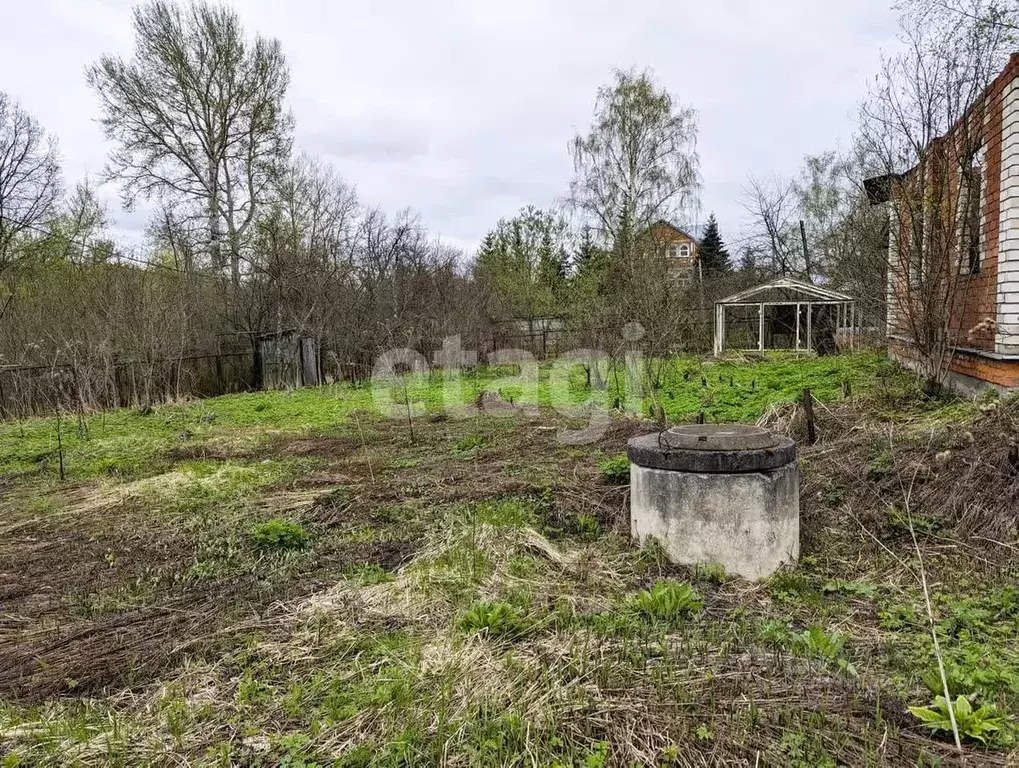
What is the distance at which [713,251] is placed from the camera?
39000 mm

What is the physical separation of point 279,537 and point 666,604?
8.90ft

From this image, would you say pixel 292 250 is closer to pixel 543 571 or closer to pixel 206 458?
pixel 206 458

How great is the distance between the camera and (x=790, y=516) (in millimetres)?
3760

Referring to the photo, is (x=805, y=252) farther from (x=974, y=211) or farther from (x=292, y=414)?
(x=292, y=414)

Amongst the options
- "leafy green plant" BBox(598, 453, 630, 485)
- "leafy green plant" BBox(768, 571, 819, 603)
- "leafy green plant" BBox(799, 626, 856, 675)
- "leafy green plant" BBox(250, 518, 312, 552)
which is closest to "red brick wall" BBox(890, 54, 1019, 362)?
"leafy green plant" BBox(598, 453, 630, 485)

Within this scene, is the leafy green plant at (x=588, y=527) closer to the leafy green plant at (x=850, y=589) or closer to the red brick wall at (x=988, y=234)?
the leafy green plant at (x=850, y=589)

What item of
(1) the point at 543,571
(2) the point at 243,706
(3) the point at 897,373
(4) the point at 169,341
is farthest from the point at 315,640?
(4) the point at 169,341

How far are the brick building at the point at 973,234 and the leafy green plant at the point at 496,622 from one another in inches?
253

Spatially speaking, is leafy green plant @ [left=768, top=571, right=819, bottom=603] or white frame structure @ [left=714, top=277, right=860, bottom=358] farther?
white frame structure @ [left=714, top=277, right=860, bottom=358]

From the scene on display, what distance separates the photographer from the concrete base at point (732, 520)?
3.63 metres

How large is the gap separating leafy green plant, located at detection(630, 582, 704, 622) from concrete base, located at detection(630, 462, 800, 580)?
1.78 ft

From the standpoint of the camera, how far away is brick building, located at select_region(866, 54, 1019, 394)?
677cm

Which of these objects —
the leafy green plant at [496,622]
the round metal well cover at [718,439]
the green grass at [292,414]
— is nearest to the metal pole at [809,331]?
the green grass at [292,414]

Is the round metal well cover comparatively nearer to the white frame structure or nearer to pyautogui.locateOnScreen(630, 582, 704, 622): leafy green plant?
pyautogui.locateOnScreen(630, 582, 704, 622): leafy green plant
